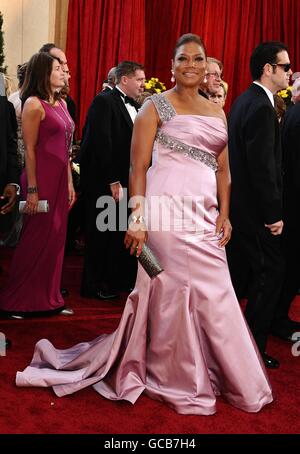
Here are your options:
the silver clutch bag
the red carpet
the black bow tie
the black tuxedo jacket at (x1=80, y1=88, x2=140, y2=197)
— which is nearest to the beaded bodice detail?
the silver clutch bag

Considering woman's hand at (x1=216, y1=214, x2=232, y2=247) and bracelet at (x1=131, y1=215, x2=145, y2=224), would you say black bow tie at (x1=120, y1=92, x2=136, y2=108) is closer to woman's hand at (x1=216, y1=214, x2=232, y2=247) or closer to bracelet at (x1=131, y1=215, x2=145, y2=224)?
woman's hand at (x1=216, y1=214, x2=232, y2=247)

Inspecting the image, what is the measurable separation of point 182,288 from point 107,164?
192 centimetres

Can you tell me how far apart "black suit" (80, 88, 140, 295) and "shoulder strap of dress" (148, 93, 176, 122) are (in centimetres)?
172

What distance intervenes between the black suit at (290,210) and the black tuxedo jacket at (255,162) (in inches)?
20.8

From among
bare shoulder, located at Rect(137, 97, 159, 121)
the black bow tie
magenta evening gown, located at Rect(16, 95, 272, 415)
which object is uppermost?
the black bow tie

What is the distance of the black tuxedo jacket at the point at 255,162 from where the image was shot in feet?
10.9

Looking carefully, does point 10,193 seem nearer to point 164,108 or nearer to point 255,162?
point 164,108

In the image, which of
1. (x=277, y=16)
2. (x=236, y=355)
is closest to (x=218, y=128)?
(x=236, y=355)

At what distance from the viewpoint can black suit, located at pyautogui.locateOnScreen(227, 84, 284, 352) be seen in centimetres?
334

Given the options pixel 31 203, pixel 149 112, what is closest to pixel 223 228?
pixel 149 112

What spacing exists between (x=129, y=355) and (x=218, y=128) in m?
1.14

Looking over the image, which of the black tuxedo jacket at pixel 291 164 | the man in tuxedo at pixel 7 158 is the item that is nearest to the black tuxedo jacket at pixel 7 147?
the man in tuxedo at pixel 7 158

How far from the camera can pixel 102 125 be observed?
470cm

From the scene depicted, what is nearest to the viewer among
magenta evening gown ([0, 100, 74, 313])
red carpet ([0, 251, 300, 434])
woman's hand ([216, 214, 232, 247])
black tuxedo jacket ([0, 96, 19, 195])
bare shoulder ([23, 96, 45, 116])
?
red carpet ([0, 251, 300, 434])
